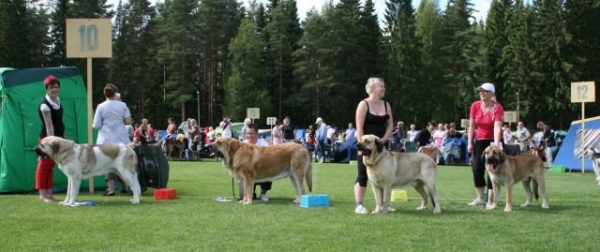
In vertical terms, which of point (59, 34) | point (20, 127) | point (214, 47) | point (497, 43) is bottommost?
point (20, 127)

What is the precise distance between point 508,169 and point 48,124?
19.8ft

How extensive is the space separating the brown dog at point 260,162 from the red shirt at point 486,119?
235cm

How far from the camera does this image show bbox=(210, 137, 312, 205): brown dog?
807 cm

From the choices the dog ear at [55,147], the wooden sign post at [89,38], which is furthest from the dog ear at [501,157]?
the wooden sign post at [89,38]

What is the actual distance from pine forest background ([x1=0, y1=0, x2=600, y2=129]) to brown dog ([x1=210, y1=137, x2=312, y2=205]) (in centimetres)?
4144

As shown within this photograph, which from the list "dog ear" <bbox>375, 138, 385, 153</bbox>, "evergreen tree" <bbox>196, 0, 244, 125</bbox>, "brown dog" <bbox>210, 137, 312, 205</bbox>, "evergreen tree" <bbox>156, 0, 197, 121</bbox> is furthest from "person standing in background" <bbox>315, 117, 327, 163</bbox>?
"evergreen tree" <bbox>156, 0, 197, 121</bbox>

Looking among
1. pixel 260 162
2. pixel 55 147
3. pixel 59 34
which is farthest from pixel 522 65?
pixel 55 147

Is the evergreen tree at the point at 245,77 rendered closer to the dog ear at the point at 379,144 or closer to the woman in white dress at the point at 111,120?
the woman in white dress at the point at 111,120

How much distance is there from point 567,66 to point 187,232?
158 feet

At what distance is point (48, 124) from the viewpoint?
310 inches

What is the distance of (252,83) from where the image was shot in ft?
170

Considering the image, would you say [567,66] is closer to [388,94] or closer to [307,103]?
[388,94]

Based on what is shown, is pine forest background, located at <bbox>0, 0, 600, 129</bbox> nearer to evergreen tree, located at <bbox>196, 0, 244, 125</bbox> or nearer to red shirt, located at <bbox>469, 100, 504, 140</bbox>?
evergreen tree, located at <bbox>196, 0, 244, 125</bbox>

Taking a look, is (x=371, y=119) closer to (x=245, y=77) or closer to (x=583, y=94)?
(x=583, y=94)
